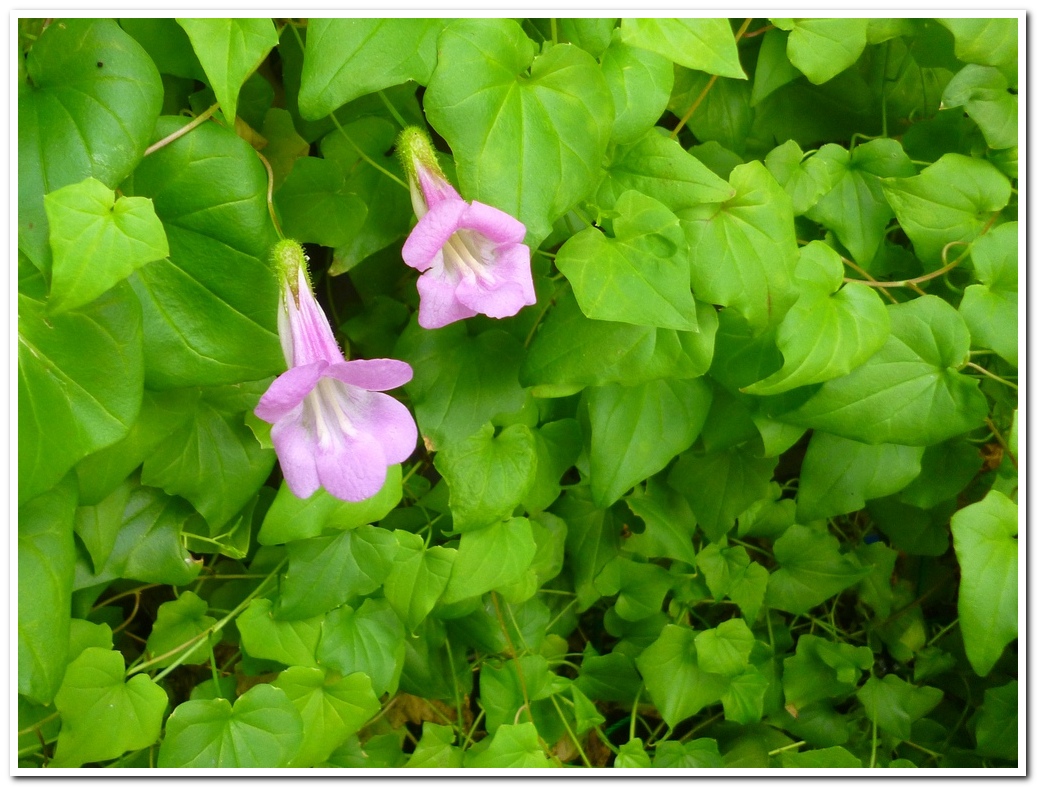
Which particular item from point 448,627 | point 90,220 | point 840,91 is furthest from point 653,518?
point 90,220

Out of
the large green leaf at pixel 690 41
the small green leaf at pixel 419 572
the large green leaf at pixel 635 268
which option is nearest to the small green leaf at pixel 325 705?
the small green leaf at pixel 419 572

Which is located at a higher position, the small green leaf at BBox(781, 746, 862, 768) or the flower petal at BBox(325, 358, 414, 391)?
the flower petal at BBox(325, 358, 414, 391)

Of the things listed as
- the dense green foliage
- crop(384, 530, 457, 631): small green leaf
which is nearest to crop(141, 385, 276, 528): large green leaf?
the dense green foliage

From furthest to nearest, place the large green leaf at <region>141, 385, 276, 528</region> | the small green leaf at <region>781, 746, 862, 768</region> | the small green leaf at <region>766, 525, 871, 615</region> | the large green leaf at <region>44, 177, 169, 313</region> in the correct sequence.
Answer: the small green leaf at <region>766, 525, 871, 615</region>
the small green leaf at <region>781, 746, 862, 768</region>
the large green leaf at <region>141, 385, 276, 528</region>
the large green leaf at <region>44, 177, 169, 313</region>

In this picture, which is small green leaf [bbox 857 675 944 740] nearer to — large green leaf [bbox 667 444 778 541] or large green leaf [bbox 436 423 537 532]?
large green leaf [bbox 667 444 778 541]

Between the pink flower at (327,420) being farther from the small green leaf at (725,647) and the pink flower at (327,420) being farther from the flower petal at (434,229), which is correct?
the small green leaf at (725,647)
